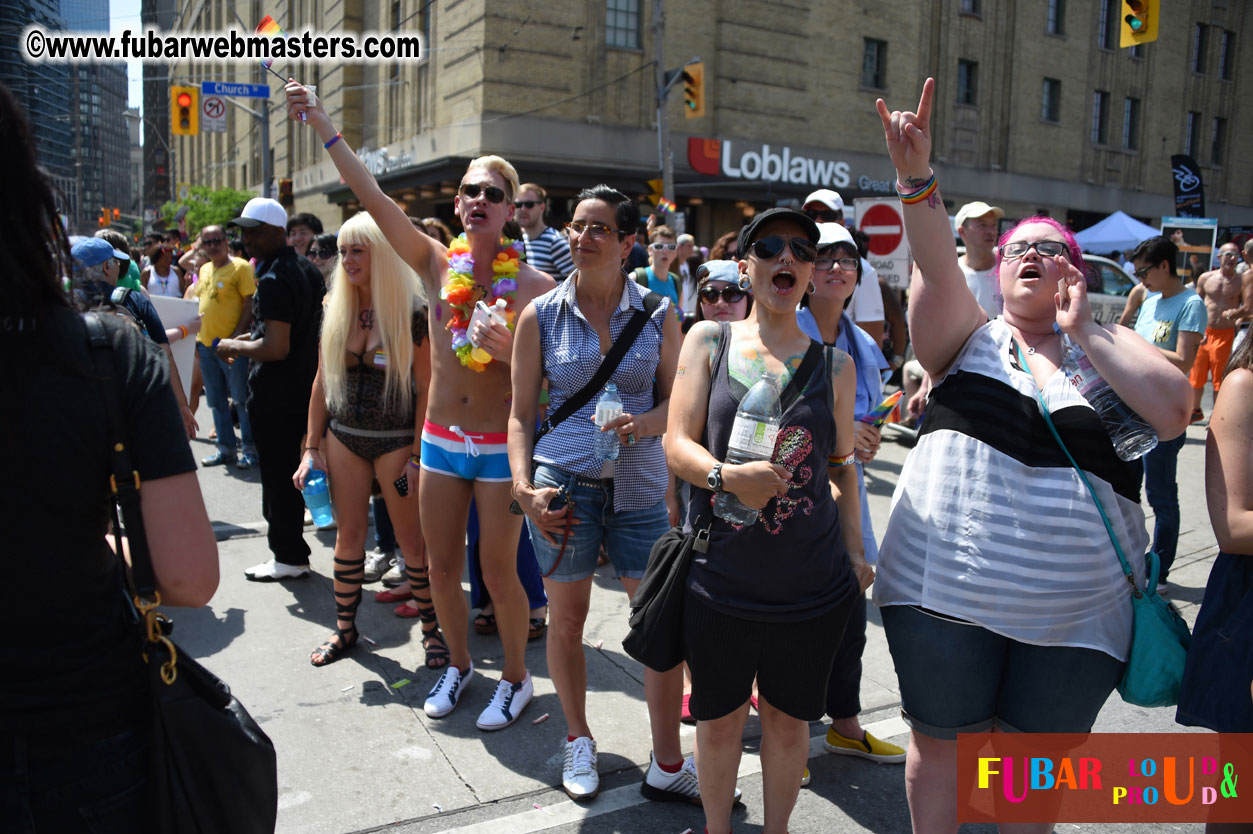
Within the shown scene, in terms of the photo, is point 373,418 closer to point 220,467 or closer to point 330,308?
point 330,308

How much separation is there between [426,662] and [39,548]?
9.91ft

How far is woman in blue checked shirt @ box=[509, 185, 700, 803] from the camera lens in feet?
Answer: 10.5

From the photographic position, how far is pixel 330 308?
441 centimetres

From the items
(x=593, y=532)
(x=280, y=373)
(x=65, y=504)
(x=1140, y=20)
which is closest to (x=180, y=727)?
(x=65, y=504)

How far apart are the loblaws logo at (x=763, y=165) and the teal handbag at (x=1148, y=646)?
2229 cm

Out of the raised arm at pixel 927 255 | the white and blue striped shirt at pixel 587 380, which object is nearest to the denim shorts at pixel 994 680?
the raised arm at pixel 927 255

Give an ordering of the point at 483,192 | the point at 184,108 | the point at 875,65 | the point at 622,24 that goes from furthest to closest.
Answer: the point at 875,65
the point at 622,24
the point at 184,108
the point at 483,192

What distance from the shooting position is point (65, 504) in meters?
1.47

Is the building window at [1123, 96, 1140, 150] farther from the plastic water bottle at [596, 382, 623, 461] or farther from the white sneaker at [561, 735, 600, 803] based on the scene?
the white sneaker at [561, 735, 600, 803]

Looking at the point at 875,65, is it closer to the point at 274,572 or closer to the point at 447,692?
the point at 274,572

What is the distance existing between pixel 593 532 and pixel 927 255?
60.1 inches

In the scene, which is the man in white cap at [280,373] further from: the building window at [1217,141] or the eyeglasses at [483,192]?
the building window at [1217,141]

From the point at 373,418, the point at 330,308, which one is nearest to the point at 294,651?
the point at 373,418

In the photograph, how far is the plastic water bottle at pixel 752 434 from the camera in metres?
2.44
